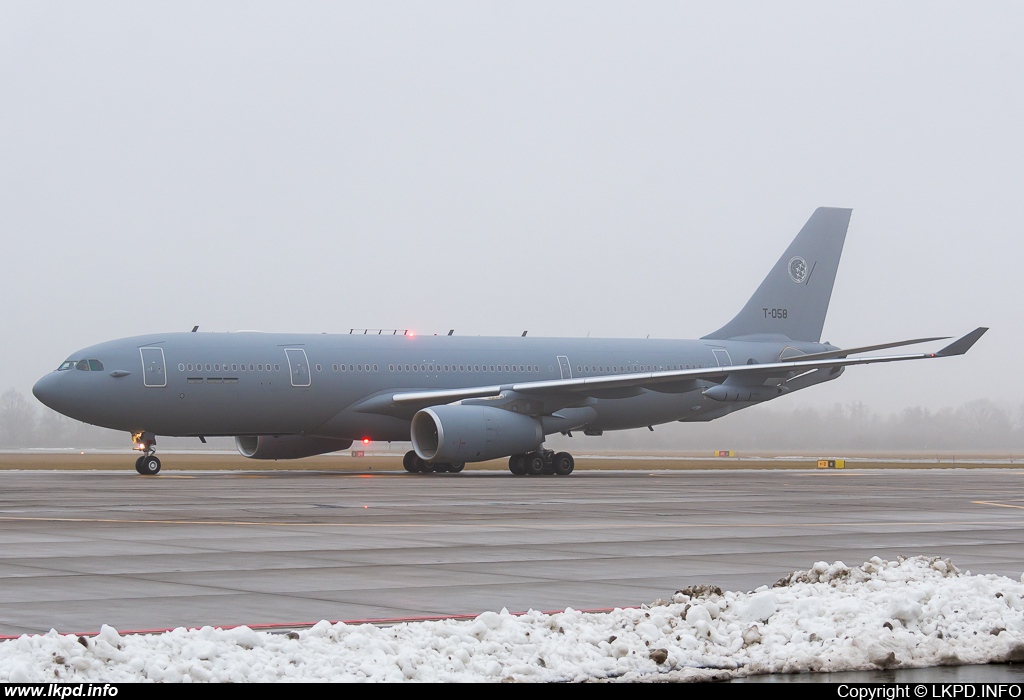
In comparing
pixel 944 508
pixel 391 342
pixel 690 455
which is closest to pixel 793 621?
pixel 944 508

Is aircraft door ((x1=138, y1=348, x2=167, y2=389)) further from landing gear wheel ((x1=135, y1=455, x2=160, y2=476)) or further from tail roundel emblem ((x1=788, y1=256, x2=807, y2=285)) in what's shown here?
tail roundel emblem ((x1=788, y1=256, x2=807, y2=285))

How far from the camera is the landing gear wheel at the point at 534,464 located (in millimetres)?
34875

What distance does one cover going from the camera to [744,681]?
662 cm

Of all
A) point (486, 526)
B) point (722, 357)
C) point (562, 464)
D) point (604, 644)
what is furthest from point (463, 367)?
point (604, 644)

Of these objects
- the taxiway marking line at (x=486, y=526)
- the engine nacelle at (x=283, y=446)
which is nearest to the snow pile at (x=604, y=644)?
the taxiway marking line at (x=486, y=526)

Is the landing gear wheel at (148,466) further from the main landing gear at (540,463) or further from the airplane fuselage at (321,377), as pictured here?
the main landing gear at (540,463)

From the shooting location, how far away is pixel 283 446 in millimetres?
35594

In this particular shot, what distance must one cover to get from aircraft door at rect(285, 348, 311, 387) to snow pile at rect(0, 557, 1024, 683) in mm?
24878

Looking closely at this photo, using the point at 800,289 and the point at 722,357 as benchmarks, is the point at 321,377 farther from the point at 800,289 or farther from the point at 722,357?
the point at 800,289

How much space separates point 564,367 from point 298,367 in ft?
28.2

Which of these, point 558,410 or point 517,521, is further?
point 558,410

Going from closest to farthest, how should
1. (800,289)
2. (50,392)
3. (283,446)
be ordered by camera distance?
(50,392), (283,446), (800,289)

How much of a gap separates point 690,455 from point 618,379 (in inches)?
1362

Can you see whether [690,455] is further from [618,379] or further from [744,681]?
[744,681]
